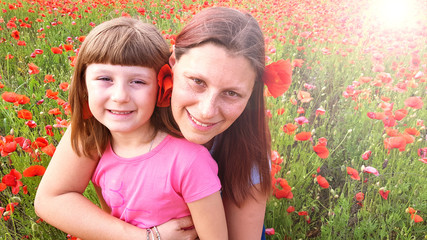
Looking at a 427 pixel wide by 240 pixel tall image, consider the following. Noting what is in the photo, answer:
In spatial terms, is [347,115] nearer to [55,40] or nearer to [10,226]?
[10,226]

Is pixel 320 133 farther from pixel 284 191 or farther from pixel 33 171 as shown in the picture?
pixel 33 171

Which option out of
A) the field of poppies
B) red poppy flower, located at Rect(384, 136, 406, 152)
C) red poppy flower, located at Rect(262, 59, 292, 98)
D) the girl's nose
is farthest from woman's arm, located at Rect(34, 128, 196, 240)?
red poppy flower, located at Rect(384, 136, 406, 152)

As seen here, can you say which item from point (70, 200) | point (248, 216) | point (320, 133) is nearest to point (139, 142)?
point (70, 200)

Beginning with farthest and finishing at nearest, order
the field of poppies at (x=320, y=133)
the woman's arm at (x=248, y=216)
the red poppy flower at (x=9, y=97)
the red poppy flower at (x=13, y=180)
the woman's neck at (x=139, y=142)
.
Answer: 1. the red poppy flower at (x=9, y=97)
2. the field of poppies at (x=320, y=133)
3. the red poppy flower at (x=13, y=180)
4. the woman's arm at (x=248, y=216)
5. the woman's neck at (x=139, y=142)

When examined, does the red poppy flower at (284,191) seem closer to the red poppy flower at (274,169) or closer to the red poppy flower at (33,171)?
the red poppy flower at (274,169)

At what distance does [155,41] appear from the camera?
1307 millimetres

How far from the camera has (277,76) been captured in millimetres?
1348

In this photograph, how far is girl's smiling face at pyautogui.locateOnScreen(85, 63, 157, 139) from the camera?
124 cm

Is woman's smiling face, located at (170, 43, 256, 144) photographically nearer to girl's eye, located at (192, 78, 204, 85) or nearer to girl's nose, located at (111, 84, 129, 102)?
girl's eye, located at (192, 78, 204, 85)

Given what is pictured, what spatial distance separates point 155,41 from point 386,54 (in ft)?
12.5

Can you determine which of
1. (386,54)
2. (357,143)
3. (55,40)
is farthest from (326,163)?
(55,40)

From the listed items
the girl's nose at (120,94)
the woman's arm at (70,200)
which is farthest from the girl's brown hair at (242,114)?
the woman's arm at (70,200)

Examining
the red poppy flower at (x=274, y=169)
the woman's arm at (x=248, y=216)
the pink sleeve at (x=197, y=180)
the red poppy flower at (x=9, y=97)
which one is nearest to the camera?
the pink sleeve at (x=197, y=180)

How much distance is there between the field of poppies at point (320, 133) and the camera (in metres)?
1.88
